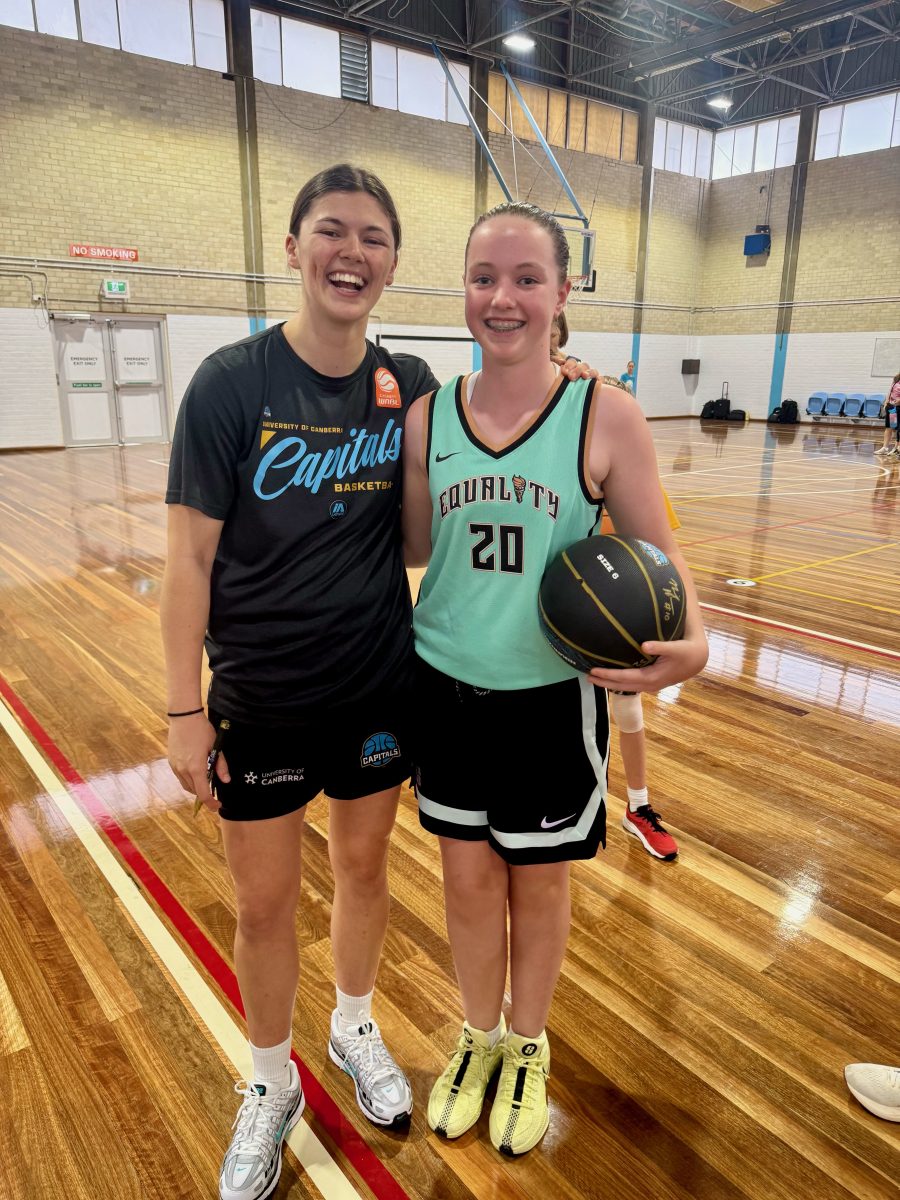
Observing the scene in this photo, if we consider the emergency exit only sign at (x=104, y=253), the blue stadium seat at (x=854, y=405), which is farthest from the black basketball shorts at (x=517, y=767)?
the blue stadium seat at (x=854, y=405)

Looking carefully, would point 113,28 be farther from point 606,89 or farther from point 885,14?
point 885,14

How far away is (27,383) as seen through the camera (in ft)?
45.1

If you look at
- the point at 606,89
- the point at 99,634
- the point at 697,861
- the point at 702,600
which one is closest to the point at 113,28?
the point at 606,89

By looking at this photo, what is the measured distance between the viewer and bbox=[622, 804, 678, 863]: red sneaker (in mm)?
2723

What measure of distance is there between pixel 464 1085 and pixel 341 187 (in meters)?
1.79

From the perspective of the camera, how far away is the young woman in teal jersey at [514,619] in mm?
1467

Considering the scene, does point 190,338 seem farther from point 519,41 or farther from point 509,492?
point 509,492

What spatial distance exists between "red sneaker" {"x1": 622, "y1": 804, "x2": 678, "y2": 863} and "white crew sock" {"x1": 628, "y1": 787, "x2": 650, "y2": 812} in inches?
0.4

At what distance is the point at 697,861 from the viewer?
8.89 feet

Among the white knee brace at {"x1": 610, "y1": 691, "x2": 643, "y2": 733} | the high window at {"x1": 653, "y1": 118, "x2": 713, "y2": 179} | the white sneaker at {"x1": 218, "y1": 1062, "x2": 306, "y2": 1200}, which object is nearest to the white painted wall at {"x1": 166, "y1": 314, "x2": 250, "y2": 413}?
the high window at {"x1": 653, "y1": 118, "x2": 713, "y2": 179}

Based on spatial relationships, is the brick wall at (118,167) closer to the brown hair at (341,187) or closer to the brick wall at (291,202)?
the brick wall at (291,202)

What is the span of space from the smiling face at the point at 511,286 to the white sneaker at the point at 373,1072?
1.49 metres

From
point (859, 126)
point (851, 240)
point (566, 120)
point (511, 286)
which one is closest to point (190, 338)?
point (566, 120)

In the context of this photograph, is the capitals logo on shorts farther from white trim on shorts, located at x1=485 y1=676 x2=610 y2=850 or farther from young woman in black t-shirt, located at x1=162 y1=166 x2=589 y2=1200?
white trim on shorts, located at x1=485 y1=676 x2=610 y2=850
